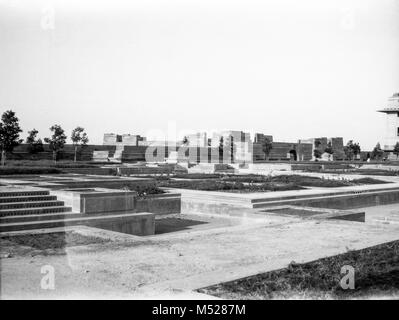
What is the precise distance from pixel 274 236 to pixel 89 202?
4423 mm

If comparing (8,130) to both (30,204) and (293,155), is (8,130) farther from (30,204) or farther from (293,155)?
(293,155)

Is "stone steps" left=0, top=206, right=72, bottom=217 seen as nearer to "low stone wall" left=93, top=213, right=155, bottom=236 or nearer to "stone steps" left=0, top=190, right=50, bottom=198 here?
"stone steps" left=0, top=190, right=50, bottom=198

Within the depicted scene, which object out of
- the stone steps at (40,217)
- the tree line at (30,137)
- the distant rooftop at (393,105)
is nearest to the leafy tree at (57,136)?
the tree line at (30,137)

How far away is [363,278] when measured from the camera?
5918 millimetres

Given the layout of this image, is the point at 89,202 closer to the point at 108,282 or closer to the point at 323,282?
the point at 108,282

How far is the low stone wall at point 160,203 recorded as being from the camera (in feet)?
45.3

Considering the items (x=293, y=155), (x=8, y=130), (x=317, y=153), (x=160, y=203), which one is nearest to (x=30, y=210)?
(x=160, y=203)

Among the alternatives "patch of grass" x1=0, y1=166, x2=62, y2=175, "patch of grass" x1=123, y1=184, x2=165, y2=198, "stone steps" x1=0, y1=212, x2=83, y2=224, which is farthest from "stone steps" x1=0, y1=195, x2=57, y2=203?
"patch of grass" x1=0, y1=166, x2=62, y2=175

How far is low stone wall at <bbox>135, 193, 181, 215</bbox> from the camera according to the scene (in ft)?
45.3

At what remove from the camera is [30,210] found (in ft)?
34.3

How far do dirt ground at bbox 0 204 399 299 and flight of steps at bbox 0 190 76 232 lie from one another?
43.0 inches

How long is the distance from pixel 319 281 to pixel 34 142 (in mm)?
37103

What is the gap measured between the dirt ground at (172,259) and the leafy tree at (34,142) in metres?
31.1
